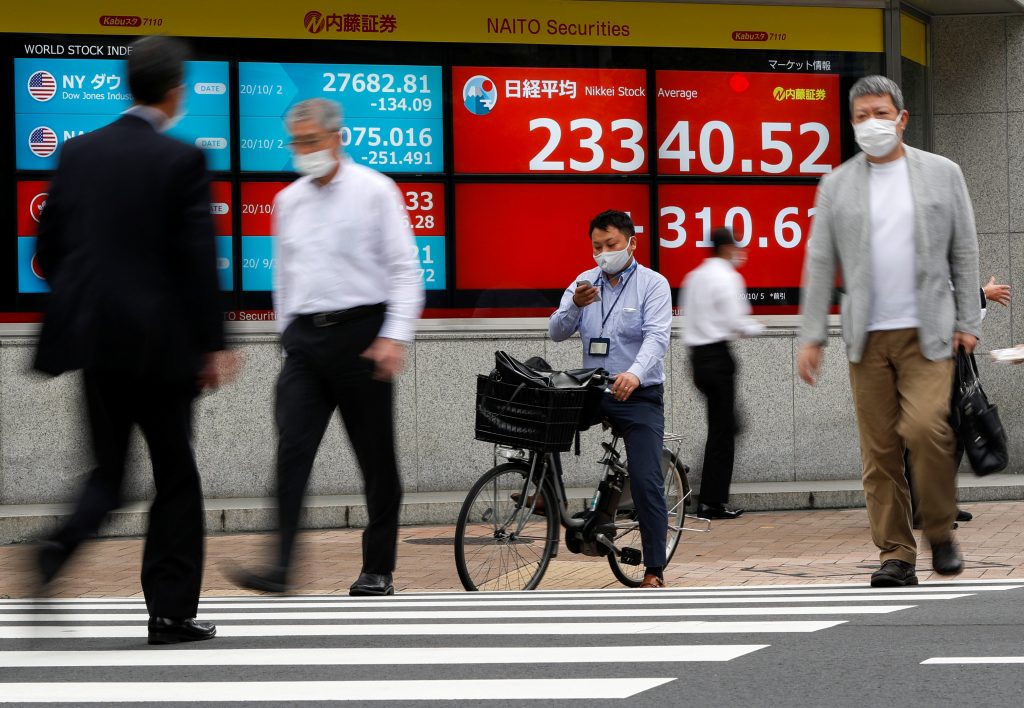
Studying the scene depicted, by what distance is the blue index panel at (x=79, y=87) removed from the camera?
11.2 meters

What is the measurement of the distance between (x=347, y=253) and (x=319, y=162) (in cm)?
36

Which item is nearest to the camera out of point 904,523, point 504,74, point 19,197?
point 904,523

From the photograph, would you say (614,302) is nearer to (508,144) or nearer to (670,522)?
(670,522)

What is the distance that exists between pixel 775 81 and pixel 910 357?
658 centimetres

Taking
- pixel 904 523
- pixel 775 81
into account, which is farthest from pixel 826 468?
pixel 904 523

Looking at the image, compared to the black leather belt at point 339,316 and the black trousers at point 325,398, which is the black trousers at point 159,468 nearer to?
the black trousers at point 325,398

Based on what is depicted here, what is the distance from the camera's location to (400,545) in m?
10.1

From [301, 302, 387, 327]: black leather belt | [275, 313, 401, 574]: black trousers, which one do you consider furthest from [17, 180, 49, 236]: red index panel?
[301, 302, 387, 327]: black leather belt

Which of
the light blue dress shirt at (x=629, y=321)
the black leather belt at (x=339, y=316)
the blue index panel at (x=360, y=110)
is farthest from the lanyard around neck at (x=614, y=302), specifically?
the blue index panel at (x=360, y=110)

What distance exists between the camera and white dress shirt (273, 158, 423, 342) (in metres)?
6.15

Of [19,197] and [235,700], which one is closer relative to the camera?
[235,700]

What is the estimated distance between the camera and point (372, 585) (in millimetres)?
6574

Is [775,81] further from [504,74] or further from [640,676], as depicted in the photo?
[640,676]

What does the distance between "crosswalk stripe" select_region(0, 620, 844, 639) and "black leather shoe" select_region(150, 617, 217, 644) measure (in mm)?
169
